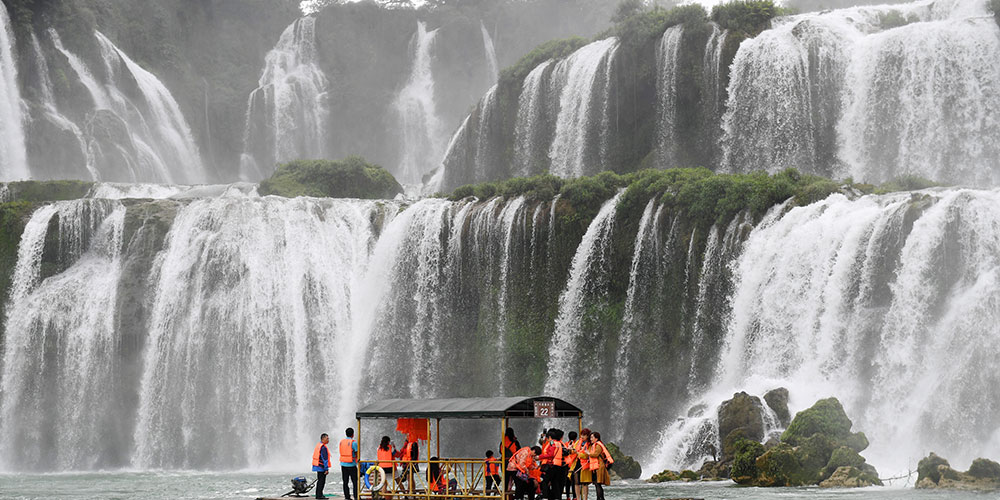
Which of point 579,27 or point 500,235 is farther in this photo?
point 579,27

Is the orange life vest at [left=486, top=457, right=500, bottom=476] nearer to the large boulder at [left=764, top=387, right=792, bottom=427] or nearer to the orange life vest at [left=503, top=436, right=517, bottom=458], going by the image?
the orange life vest at [left=503, top=436, right=517, bottom=458]

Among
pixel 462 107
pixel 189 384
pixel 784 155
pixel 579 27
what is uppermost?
pixel 579 27

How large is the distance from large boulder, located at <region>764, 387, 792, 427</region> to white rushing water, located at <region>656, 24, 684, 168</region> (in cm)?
2109

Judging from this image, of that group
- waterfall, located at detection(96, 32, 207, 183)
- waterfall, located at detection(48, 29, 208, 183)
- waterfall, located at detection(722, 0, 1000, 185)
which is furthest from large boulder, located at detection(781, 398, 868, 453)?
waterfall, located at detection(96, 32, 207, 183)

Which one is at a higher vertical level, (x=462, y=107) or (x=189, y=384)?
(x=462, y=107)

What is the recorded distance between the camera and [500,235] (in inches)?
1866

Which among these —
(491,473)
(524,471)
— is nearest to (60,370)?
(491,473)

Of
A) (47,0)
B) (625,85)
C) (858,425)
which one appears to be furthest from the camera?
(47,0)

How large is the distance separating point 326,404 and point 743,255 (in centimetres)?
1864

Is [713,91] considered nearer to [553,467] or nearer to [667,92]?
[667,92]

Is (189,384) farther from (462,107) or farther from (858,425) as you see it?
(462,107)

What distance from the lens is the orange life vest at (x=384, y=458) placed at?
24.6 meters

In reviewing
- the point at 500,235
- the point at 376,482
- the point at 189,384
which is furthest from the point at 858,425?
the point at 189,384

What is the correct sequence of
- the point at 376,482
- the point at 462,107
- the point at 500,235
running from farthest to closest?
the point at 462,107
the point at 500,235
the point at 376,482
